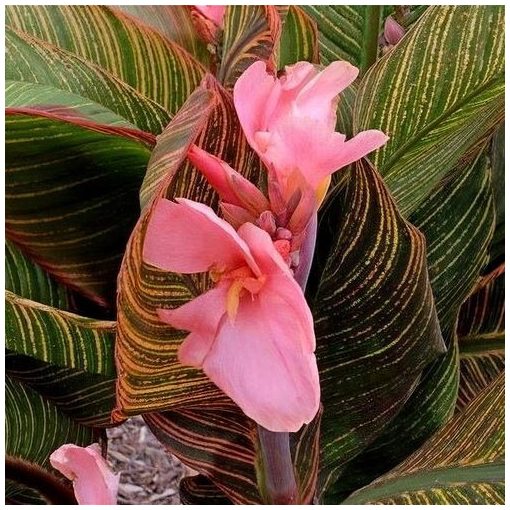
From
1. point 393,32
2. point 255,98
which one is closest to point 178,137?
point 255,98

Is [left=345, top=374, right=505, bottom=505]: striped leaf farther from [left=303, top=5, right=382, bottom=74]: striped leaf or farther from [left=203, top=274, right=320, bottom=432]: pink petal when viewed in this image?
[left=303, top=5, right=382, bottom=74]: striped leaf

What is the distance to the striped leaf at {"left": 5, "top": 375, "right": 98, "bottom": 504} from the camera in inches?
22.4

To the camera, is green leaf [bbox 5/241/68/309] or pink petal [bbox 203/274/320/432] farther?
green leaf [bbox 5/241/68/309]

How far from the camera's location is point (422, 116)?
1.67 ft

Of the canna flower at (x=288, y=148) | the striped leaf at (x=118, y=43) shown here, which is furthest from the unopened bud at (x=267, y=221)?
the striped leaf at (x=118, y=43)

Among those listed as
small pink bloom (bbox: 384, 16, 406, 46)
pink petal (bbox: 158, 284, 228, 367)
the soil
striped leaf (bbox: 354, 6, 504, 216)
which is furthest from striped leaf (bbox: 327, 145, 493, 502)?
the soil

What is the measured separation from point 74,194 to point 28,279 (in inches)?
3.4

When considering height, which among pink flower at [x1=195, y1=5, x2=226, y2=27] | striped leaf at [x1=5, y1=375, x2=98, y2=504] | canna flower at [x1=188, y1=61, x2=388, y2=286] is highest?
pink flower at [x1=195, y1=5, x2=226, y2=27]

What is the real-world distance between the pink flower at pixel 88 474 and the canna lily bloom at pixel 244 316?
129 millimetres

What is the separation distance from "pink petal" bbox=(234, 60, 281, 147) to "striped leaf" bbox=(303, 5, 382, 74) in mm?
325

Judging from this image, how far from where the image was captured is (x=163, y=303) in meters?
0.41

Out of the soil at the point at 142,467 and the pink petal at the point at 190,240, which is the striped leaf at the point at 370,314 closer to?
the pink petal at the point at 190,240

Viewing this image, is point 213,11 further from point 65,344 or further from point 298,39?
point 65,344

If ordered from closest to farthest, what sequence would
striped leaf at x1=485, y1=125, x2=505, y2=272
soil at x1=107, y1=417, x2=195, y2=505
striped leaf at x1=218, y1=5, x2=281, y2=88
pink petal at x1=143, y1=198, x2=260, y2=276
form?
1. pink petal at x1=143, y1=198, x2=260, y2=276
2. striped leaf at x1=218, y1=5, x2=281, y2=88
3. striped leaf at x1=485, y1=125, x2=505, y2=272
4. soil at x1=107, y1=417, x2=195, y2=505
